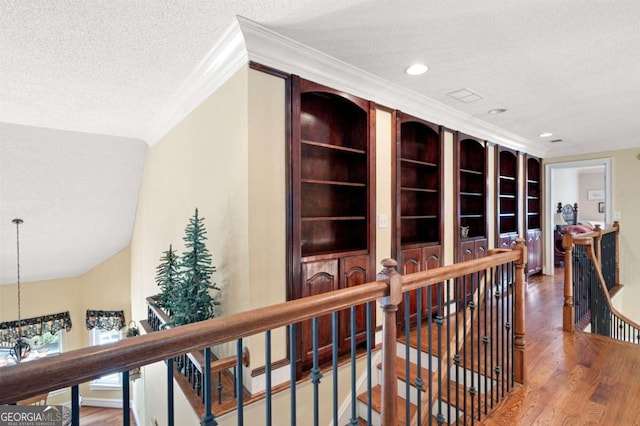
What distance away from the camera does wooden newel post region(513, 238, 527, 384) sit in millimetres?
2090

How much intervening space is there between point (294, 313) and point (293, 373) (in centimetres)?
25

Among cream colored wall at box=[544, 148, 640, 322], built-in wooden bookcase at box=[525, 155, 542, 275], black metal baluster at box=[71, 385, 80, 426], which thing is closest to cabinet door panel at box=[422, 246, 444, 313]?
built-in wooden bookcase at box=[525, 155, 542, 275]

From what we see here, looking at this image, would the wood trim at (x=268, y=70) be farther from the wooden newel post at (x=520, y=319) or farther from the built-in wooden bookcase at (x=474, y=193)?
the built-in wooden bookcase at (x=474, y=193)

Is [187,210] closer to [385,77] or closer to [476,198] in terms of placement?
[385,77]

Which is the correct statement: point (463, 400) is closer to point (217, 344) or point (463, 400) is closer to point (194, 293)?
point (217, 344)

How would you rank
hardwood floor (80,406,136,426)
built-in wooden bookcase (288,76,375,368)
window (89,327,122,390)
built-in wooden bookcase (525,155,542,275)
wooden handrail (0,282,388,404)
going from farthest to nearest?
window (89,327,122,390) → hardwood floor (80,406,136,426) → built-in wooden bookcase (525,155,542,275) → built-in wooden bookcase (288,76,375,368) → wooden handrail (0,282,388,404)

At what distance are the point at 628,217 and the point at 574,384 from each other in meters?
4.46

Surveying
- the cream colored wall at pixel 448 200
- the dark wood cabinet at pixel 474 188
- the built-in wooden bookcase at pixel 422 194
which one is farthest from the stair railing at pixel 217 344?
the dark wood cabinet at pixel 474 188

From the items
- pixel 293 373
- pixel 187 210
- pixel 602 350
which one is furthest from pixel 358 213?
pixel 602 350

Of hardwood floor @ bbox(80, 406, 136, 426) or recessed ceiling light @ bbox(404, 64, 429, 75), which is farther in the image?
hardwood floor @ bbox(80, 406, 136, 426)

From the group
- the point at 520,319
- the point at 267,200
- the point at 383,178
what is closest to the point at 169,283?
the point at 267,200

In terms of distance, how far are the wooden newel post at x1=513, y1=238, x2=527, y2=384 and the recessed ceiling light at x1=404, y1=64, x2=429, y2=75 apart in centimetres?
144

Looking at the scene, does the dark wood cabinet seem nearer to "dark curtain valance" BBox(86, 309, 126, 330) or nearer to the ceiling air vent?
the ceiling air vent

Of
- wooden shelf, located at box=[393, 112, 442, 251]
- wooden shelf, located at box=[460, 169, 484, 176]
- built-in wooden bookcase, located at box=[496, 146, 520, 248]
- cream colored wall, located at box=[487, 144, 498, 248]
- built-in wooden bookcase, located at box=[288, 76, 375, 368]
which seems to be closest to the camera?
built-in wooden bookcase, located at box=[288, 76, 375, 368]
